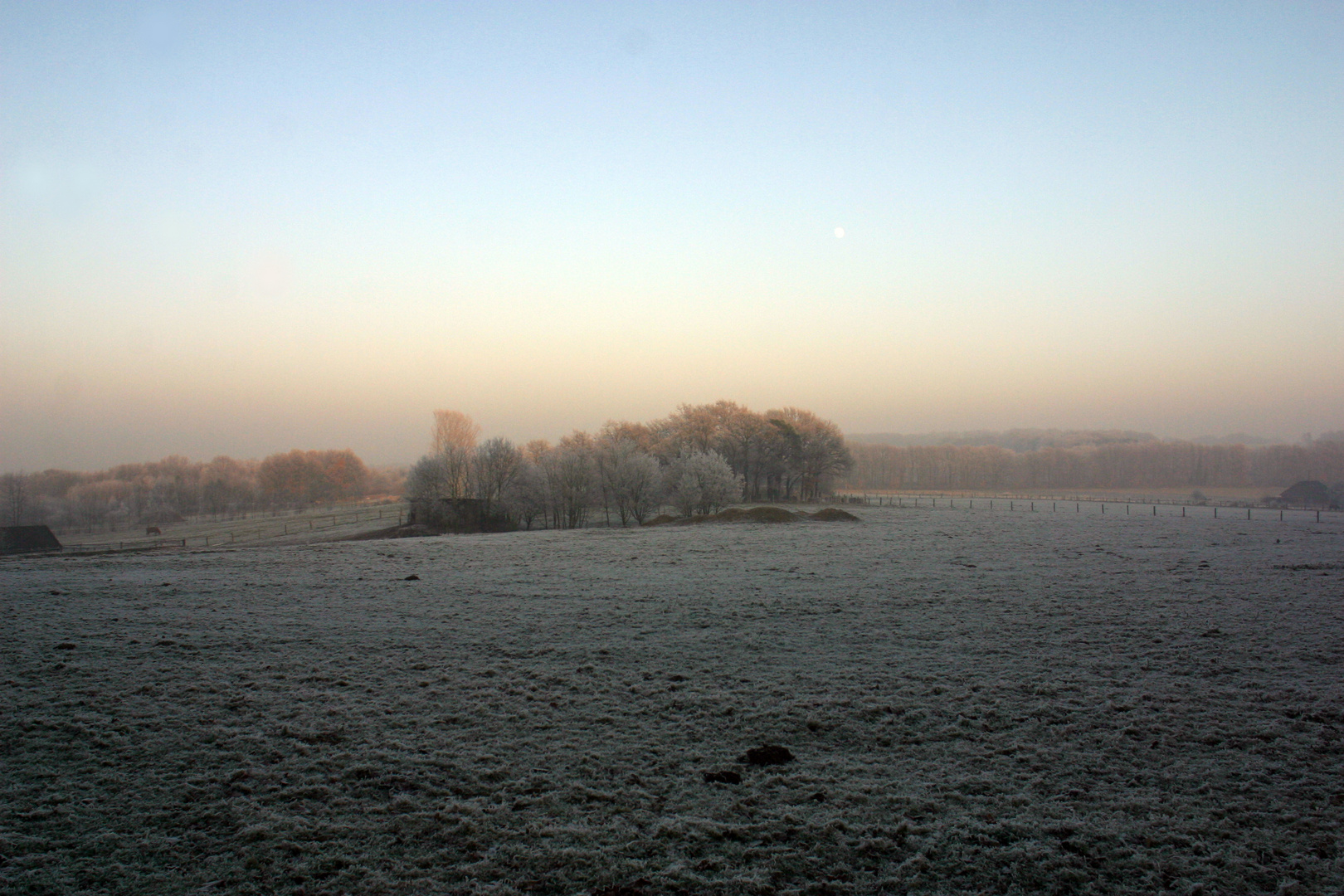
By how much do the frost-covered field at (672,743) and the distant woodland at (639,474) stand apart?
52246 mm

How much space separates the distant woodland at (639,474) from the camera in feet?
223

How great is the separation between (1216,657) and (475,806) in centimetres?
1021

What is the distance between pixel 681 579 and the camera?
17.4 m

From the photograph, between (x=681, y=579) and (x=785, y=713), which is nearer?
(x=785, y=713)

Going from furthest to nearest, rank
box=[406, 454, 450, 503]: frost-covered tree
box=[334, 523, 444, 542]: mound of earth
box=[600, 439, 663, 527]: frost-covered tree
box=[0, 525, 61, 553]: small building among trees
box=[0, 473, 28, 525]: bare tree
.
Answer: box=[0, 473, 28, 525]: bare tree < box=[406, 454, 450, 503]: frost-covered tree < box=[600, 439, 663, 527]: frost-covered tree < box=[334, 523, 444, 542]: mound of earth < box=[0, 525, 61, 553]: small building among trees

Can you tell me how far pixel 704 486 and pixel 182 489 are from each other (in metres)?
97.7

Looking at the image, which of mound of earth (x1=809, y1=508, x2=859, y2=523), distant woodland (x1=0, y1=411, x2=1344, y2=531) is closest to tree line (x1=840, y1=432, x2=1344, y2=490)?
distant woodland (x1=0, y1=411, x2=1344, y2=531)

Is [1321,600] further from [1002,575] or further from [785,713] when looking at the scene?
[785,713]

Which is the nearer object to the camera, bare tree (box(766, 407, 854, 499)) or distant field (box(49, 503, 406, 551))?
distant field (box(49, 503, 406, 551))

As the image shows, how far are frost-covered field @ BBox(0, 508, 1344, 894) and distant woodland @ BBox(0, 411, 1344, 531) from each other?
5225 centimetres

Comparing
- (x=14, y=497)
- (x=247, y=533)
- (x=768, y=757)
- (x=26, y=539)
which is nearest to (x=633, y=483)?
(x=247, y=533)

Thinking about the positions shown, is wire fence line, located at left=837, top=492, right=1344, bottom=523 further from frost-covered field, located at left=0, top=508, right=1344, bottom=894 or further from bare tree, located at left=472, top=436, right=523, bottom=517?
frost-covered field, located at left=0, top=508, right=1344, bottom=894

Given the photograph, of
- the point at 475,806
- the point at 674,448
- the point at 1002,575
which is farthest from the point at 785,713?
the point at 674,448

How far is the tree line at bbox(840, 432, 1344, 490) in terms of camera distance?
5404 inches
